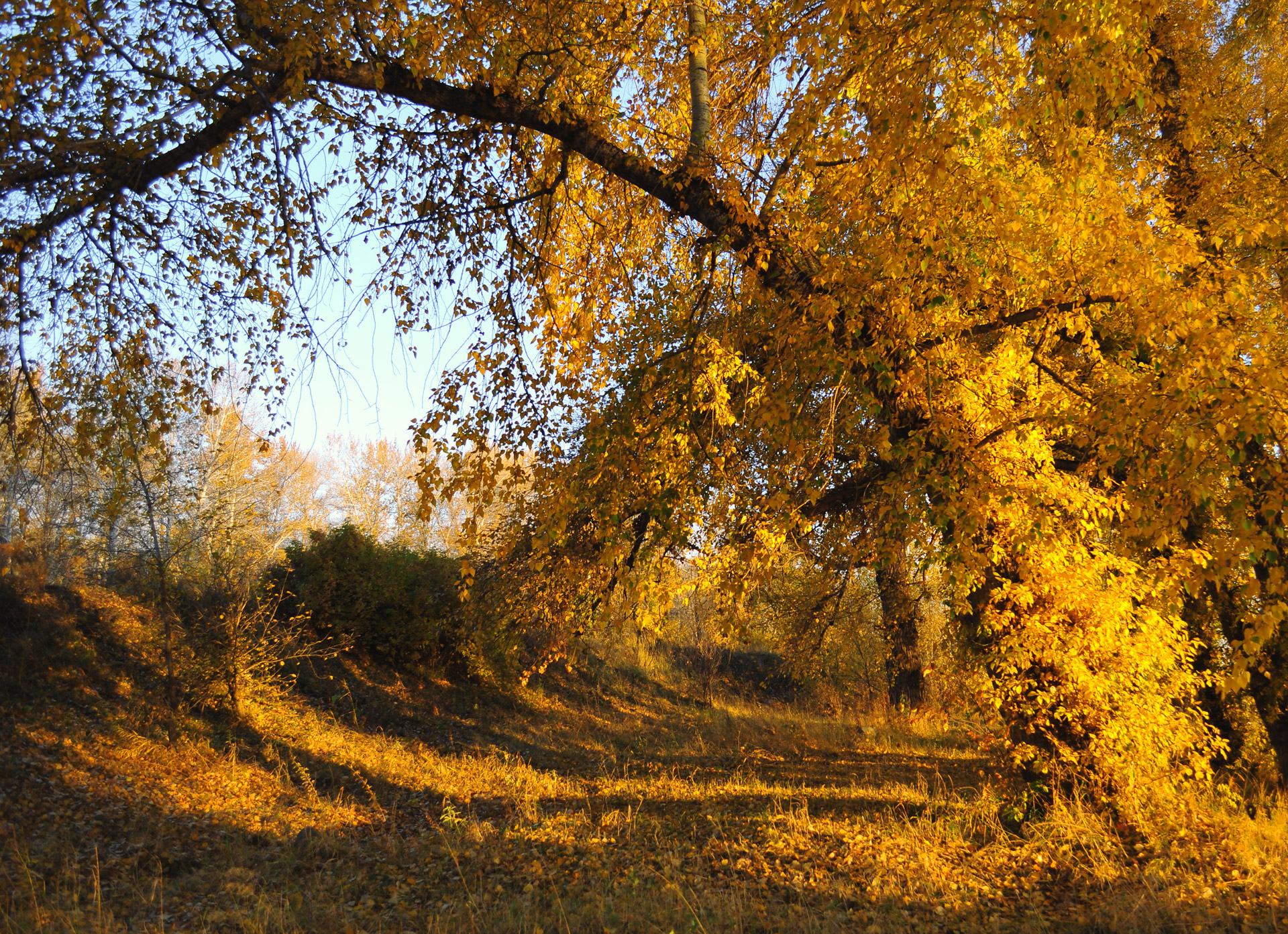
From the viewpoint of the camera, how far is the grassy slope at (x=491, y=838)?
482cm

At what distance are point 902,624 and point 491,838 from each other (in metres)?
6.63

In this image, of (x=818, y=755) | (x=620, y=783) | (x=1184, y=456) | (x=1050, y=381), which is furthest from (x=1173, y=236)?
(x=818, y=755)

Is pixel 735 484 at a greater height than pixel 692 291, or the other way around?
pixel 692 291

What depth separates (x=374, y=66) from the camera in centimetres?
502

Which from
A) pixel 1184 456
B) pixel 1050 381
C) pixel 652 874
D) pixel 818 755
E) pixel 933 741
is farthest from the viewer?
pixel 933 741

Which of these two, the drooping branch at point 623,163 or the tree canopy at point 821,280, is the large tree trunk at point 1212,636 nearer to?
the tree canopy at point 821,280

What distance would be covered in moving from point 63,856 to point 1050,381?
10.1 meters

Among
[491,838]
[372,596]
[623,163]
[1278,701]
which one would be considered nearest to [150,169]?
[623,163]

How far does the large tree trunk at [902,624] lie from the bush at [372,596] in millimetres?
9445

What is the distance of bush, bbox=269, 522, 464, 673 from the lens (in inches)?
635

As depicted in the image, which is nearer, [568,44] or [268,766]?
[568,44]

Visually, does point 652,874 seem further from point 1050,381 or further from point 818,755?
point 818,755

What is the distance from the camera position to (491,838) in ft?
22.0

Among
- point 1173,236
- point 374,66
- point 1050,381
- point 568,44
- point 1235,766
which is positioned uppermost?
point 568,44
